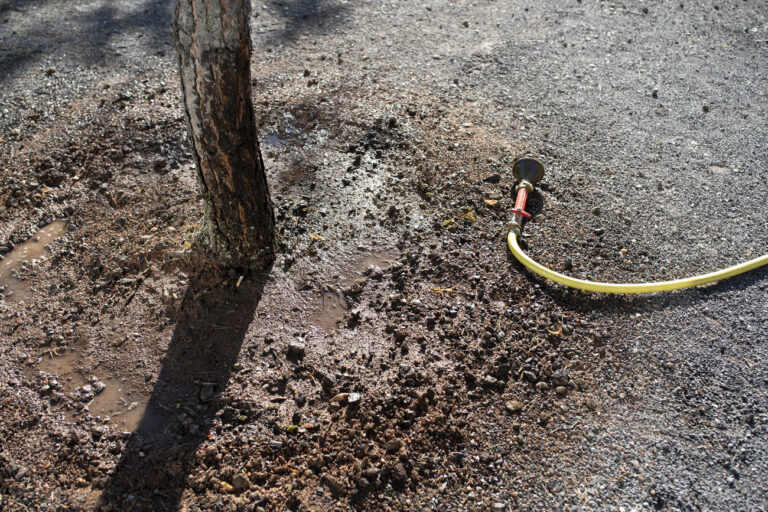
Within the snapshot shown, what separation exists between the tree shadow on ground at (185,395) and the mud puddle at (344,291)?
0.36 m

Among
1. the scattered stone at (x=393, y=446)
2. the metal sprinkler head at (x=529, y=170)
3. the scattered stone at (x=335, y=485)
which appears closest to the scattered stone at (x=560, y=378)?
the scattered stone at (x=393, y=446)

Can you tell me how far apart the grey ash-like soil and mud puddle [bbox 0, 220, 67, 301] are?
41mm

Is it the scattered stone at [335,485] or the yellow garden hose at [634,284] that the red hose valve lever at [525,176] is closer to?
the yellow garden hose at [634,284]

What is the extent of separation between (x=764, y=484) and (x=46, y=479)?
3.05 meters

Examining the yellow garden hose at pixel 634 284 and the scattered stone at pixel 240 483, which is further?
the yellow garden hose at pixel 634 284

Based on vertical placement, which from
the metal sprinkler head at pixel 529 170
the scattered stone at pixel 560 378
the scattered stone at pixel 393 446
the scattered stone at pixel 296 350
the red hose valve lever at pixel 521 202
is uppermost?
the metal sprinkler head at pixel 529 170

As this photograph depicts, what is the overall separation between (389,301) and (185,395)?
3.68 ft

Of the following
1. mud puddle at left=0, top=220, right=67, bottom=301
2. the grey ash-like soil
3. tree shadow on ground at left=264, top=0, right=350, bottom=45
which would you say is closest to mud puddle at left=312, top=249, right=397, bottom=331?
the grey ash-like soil

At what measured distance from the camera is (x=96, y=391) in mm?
2490

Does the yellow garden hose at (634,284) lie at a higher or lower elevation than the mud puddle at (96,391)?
higher

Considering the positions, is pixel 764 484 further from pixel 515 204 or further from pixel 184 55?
pixel 184 55

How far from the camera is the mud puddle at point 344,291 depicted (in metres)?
2.78

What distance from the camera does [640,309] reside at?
114 inches

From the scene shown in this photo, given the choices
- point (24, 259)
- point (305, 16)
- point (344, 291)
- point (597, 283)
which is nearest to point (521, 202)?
point (597, 283)
